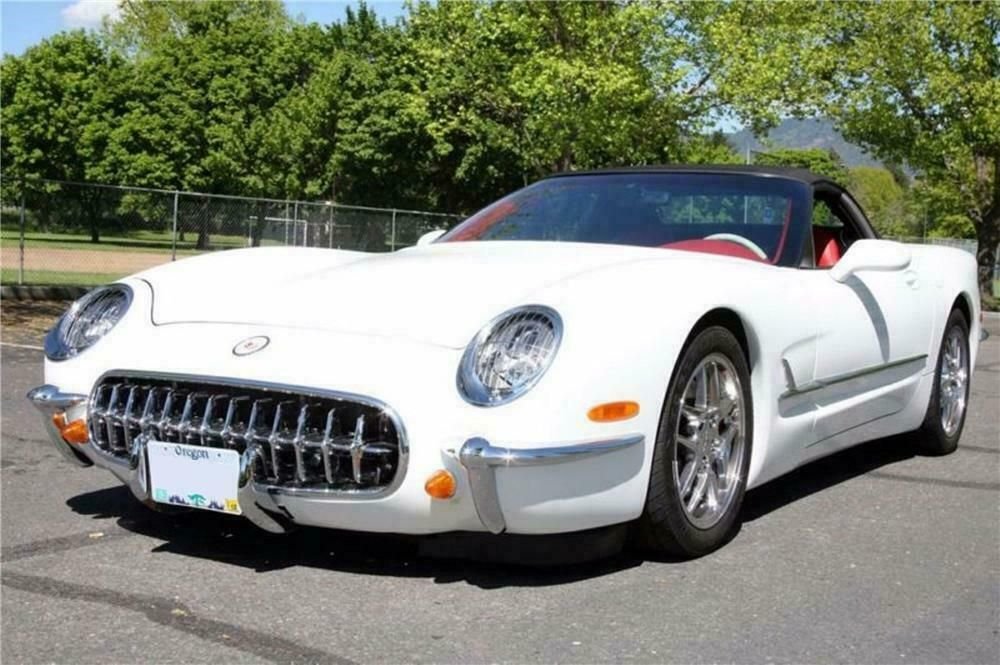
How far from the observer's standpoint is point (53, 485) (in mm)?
4660

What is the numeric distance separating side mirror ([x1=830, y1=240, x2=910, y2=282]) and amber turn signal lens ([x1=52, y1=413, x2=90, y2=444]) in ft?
8.98

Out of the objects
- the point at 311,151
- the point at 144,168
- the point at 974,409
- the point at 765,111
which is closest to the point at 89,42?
the point at 144,168

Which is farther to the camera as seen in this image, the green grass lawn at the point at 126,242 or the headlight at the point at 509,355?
the green grass lawn at the point at 126,242

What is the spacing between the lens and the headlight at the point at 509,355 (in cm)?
318

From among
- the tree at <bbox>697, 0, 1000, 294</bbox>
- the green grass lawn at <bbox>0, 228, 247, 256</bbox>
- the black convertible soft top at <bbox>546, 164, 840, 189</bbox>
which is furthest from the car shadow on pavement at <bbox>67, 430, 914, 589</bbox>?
the tree at <bbox>697, 0, 1000, 294</bbox>

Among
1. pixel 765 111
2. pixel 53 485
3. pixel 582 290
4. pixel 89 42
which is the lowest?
pixel 53 485

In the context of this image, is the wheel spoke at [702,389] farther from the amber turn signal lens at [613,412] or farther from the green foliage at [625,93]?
the green foliage at [625,93]

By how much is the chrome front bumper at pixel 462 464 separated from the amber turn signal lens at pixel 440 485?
0.06m

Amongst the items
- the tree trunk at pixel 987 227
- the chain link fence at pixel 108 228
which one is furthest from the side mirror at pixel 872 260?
the tree trunk at pixel 987 227

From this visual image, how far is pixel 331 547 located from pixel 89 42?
191 ft

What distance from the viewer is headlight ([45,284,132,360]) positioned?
3.92 meters

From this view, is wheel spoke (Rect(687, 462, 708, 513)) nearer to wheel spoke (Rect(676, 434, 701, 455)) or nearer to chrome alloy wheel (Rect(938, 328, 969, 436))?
wheel spoke (Rect(676, 434, 701, 455))

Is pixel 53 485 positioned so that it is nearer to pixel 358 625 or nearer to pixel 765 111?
pixel 358 625

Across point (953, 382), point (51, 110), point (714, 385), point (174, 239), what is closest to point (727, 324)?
point (714, 385)
